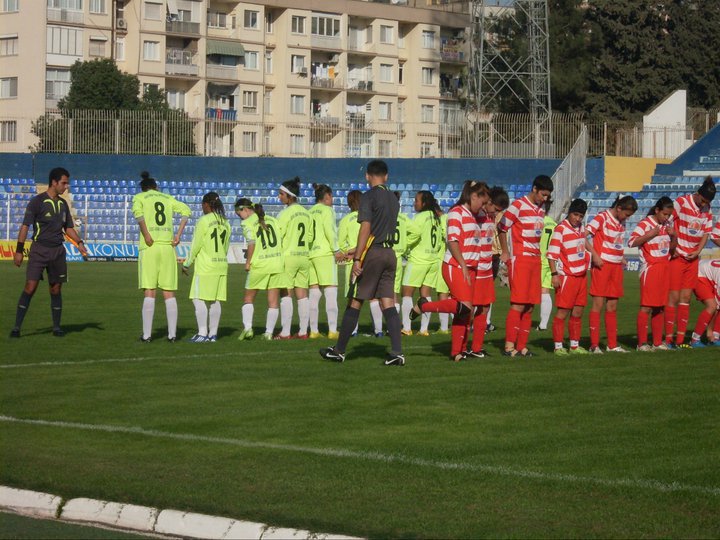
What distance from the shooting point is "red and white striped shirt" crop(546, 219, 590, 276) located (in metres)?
15.8

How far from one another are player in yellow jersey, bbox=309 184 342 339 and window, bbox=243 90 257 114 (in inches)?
2942

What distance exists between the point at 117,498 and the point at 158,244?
9934mm

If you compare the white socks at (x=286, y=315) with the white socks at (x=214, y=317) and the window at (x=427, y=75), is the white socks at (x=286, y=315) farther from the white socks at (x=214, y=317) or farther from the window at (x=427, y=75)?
the window at (x=427, y=75)

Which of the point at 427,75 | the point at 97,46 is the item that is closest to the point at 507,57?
the point at 427,75

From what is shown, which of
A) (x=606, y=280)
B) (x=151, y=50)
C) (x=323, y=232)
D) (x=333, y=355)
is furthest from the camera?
(x=151, y=50)

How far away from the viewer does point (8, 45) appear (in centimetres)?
8438

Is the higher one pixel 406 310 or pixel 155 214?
pixel 155 214

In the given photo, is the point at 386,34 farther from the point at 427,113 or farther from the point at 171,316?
the point at 171,316

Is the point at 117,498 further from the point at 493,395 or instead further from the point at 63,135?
the point at 63,135

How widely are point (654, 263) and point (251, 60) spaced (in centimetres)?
7815

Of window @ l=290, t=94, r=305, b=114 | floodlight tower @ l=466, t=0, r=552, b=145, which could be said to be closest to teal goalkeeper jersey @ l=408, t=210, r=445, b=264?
floodlight tower @ l=466, t=0, r=552, b=145

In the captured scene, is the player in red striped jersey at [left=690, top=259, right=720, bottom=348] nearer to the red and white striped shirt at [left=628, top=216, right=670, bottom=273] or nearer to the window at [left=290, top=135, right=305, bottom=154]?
the red and white striped shirt at [left=628, top=216, right=670, bottom=273]

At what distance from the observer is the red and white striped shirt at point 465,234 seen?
49.5ft

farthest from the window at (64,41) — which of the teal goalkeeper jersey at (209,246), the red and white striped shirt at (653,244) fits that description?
the red and white striped shirt at (653,244)
